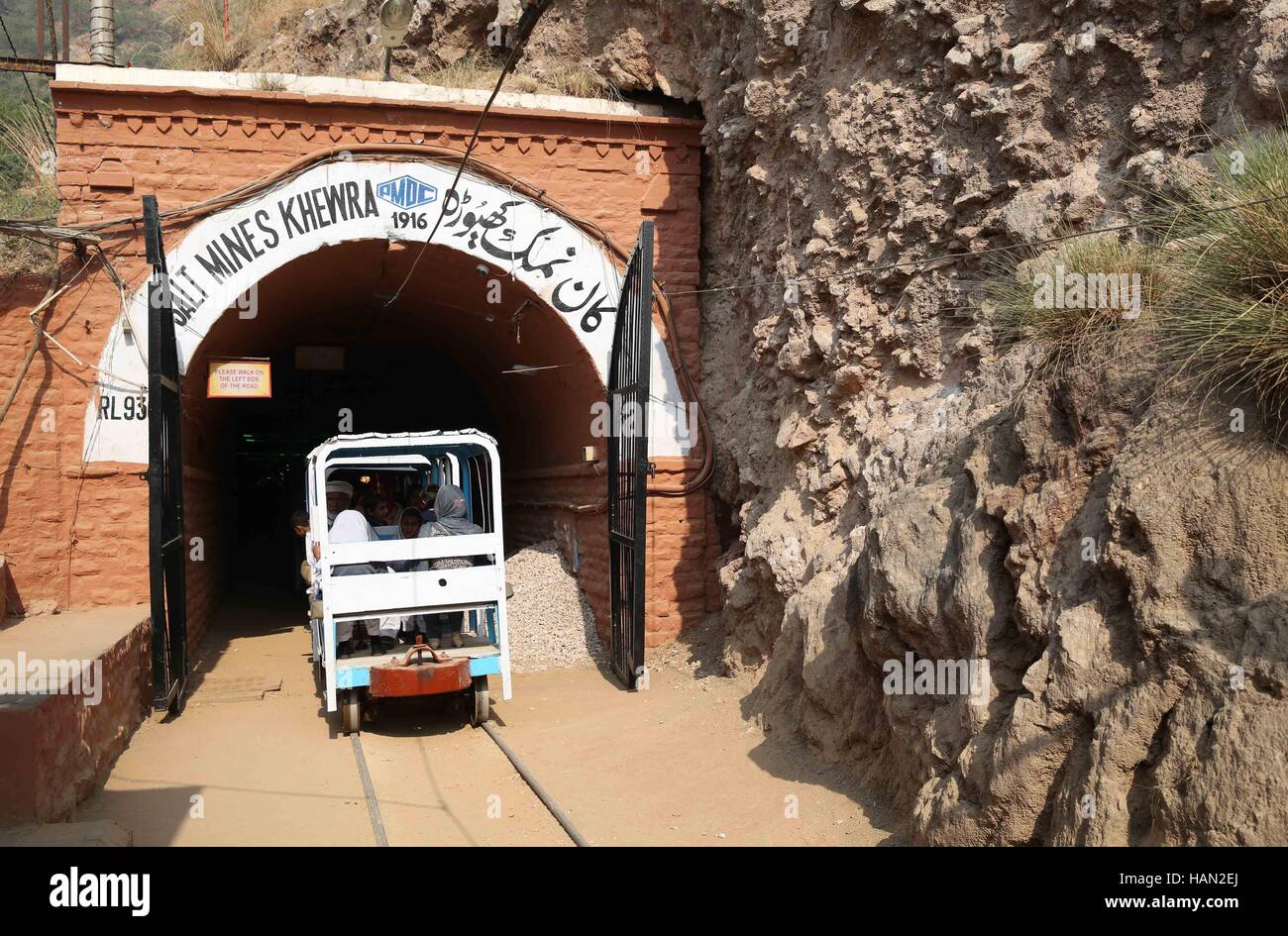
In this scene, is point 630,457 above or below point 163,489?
above

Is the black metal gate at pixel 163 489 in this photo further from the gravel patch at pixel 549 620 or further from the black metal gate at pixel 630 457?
the black metal gate at pixel 630 457

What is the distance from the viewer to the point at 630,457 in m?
10.4

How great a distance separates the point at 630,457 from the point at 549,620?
2.93 m

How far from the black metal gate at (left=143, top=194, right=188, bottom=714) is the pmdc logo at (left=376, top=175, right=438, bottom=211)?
2.49 meters

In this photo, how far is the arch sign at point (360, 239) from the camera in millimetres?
9969

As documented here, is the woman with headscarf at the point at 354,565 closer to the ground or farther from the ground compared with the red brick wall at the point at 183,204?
closer to the ground

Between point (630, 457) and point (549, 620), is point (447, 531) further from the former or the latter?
point (549, 620)

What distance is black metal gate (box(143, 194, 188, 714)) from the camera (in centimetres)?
865

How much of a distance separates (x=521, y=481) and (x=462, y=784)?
869 cm

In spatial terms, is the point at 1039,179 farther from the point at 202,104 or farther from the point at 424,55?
the point at 424,55

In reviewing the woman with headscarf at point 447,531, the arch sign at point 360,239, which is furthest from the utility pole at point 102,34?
the woman with headscarf at point 447,531

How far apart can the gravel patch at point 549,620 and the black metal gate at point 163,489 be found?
358cm

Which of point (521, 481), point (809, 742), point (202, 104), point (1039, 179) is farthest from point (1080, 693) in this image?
point (521, 481)

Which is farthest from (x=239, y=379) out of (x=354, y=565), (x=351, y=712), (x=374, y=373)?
(x=374, y=373)
